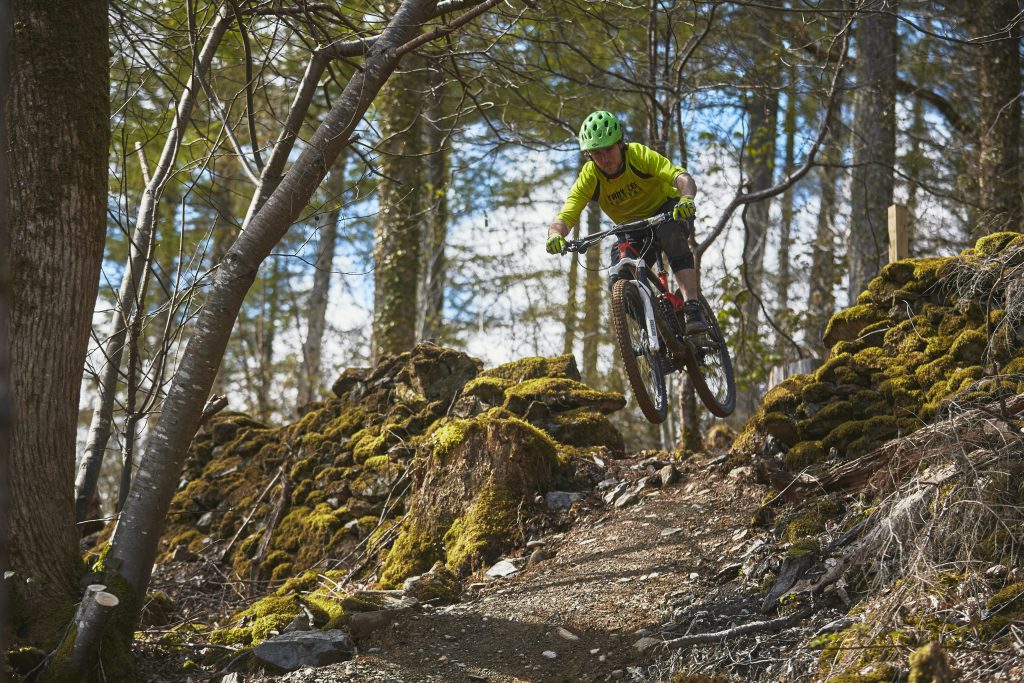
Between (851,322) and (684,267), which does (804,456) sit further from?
(684,267)

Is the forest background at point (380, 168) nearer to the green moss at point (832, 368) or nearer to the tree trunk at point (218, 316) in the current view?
the tree trunk at point (218, 316)

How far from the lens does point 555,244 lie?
6164mm

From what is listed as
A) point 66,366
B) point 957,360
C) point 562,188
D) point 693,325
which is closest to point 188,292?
point 66,366

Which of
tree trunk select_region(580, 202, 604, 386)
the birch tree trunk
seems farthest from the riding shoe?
tree trunk select_region(580, 202, 604, 386)

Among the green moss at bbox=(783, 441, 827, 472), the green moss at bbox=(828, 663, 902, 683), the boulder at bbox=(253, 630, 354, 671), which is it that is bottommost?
the boulder at bbox=(253, 630, 354, 671)

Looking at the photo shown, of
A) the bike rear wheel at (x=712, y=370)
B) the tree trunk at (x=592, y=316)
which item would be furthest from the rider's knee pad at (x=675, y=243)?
the tree trunk at (x=592, y=316)

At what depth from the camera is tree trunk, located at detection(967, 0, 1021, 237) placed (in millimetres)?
10008

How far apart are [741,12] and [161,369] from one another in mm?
8725

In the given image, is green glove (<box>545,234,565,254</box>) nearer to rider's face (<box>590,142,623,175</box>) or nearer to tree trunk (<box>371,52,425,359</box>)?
rider's face (<box>590,142,623,175</box>)

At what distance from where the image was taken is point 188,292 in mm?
5941

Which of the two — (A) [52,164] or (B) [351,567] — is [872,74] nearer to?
(B) [351,567]

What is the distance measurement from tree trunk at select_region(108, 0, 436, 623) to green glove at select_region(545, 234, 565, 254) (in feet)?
5.46

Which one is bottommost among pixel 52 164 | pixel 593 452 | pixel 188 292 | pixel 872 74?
pixel 593 452

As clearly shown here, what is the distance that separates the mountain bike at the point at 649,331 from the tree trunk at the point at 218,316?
191 centimetres
